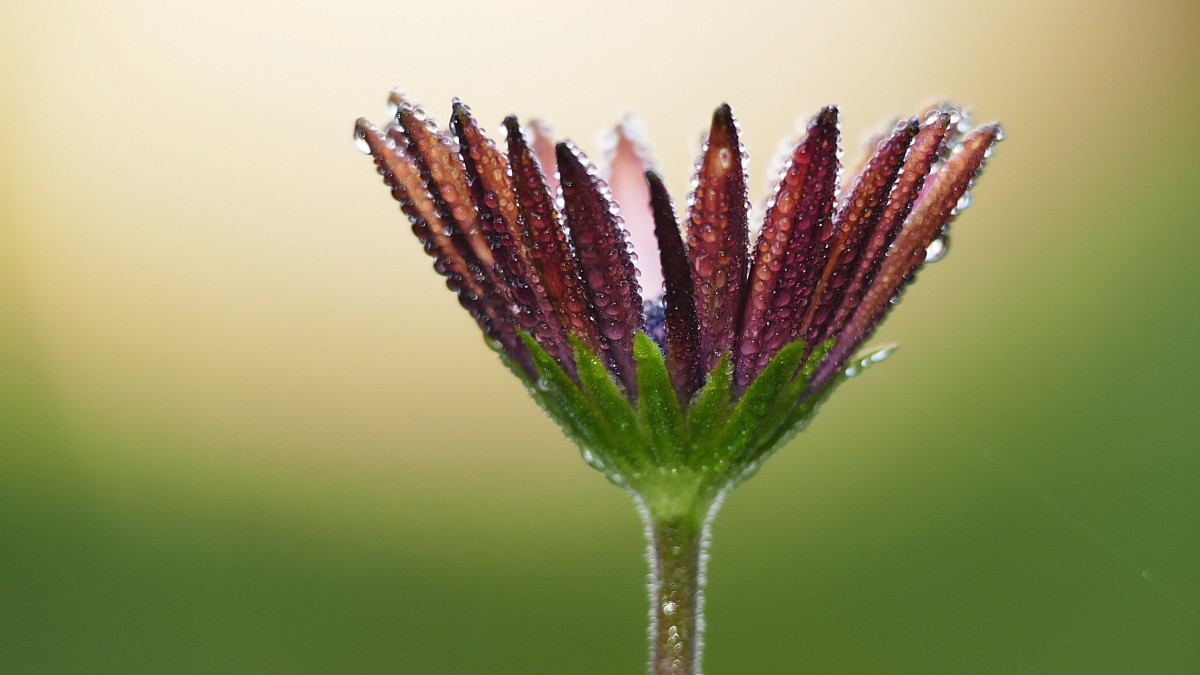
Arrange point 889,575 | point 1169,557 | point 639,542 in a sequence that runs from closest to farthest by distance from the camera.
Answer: point 1169,557 < point 889,575 < point 639,542

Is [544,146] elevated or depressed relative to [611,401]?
elevated

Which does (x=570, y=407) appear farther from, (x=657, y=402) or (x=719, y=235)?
(x=719, y=235)

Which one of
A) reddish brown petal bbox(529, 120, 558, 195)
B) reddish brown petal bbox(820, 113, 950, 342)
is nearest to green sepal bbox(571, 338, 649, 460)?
reddish brown petal bbox(820, 113, 950, 342)

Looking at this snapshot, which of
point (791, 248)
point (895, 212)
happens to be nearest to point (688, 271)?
point (791, 248)

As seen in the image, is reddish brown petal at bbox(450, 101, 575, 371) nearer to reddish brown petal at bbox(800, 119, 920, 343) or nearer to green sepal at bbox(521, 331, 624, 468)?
green sepal at bbox(521, 331, 624, 468)

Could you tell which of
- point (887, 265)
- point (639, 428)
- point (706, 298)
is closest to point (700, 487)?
point (639, 428)

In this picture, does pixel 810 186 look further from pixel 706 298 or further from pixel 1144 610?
pixel 1144 610

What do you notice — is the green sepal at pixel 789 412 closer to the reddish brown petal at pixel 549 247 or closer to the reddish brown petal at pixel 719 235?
the reddish brown petal at pixel 719 235
